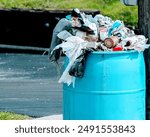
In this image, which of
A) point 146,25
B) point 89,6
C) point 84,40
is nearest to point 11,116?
point 84,40

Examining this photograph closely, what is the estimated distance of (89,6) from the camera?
17.2m

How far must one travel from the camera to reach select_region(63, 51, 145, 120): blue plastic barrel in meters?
5.86

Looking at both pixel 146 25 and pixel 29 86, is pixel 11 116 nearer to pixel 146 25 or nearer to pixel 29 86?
pixel 29 86

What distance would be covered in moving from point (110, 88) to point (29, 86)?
492cm

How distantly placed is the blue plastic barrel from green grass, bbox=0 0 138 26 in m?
10.6

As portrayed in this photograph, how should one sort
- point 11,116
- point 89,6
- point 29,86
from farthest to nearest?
1. point 89,6
2. point 29,86
3. point 11,116

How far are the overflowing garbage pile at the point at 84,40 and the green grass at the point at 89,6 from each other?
408 inches

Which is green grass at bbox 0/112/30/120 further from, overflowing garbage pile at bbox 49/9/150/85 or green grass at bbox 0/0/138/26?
green grass at bbox 0/0/138/26

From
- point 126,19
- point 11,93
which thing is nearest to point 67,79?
point 11,93

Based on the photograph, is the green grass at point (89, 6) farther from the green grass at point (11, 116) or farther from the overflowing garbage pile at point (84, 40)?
the overflowing garbage pile at point (84, 40)

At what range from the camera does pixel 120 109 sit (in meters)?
5.97

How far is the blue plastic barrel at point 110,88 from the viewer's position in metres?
5.86

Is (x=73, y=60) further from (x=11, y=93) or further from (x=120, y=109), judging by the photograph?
(x=11, y=93)

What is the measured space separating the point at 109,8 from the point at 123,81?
11.7m
